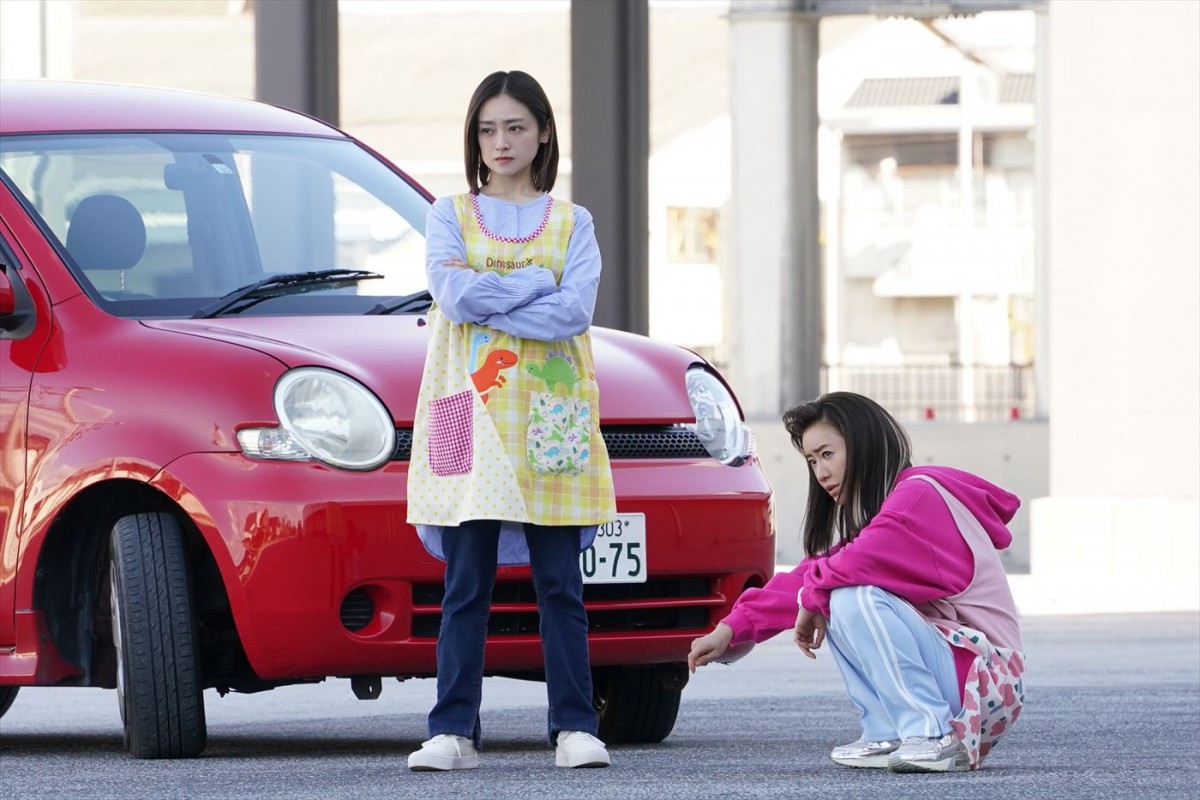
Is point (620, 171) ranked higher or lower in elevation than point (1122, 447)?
higher

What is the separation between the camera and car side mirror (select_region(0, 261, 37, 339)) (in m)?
5.76

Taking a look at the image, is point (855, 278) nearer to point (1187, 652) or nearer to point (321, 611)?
point (1187, 652)

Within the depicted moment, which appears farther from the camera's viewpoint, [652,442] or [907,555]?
[652,442]

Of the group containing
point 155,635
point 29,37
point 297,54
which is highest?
point 29,37

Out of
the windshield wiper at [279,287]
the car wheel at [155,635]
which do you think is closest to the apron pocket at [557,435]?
the car wheel at [155,635]

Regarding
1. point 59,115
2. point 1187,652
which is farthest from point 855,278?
point 59,115

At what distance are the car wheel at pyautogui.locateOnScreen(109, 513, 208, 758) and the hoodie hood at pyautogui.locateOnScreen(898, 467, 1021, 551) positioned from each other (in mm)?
1574

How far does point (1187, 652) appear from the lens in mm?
10547

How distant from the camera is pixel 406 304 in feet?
19.9

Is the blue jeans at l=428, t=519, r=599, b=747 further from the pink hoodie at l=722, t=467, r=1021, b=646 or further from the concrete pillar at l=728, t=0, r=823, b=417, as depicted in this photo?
the concrete pillar at l=728, t=0, r=823, b=417

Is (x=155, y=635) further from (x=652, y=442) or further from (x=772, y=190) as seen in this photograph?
(x=772, y=190)

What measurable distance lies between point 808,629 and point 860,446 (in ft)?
1.25

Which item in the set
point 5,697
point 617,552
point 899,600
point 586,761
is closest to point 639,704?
point 617,552

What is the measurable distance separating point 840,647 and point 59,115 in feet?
8.47
